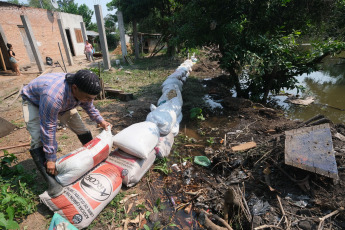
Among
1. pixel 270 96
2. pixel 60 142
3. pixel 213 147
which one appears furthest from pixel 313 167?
pixel 270 96

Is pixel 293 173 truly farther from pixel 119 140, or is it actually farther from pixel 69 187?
pixel 69 187

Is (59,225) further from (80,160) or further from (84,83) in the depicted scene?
(84,83)

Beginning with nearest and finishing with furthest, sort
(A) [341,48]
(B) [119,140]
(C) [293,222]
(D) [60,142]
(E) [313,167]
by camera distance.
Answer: (C) [293,222] < (E) [313,167] < (B) [119,140] < (D) [60,142] < (A) [341,48]

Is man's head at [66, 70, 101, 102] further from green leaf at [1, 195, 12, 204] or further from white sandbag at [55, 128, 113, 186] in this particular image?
green leaf at [1, 195, 12, 204]

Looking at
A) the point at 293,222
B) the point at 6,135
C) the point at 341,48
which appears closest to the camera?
the point at 293,222

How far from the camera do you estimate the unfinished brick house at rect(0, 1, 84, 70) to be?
8.60 metres

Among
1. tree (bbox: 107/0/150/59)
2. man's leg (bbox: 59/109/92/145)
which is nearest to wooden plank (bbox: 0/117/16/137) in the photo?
man's leg (bbox: 59/109/92/145)

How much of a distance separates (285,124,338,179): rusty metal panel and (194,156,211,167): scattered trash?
3.71 ft

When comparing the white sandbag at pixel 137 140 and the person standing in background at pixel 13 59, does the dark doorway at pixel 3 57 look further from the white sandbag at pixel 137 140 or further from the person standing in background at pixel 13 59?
the white sandbag at pixel 137 140

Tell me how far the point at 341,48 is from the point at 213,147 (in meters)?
3.52

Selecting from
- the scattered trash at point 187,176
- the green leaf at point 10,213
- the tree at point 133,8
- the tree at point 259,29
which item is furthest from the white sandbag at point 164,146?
the tree at point 133,8

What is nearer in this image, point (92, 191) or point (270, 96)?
point (92, 191)

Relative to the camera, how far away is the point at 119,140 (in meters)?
2.43

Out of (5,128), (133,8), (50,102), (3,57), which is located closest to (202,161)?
(50,102)
